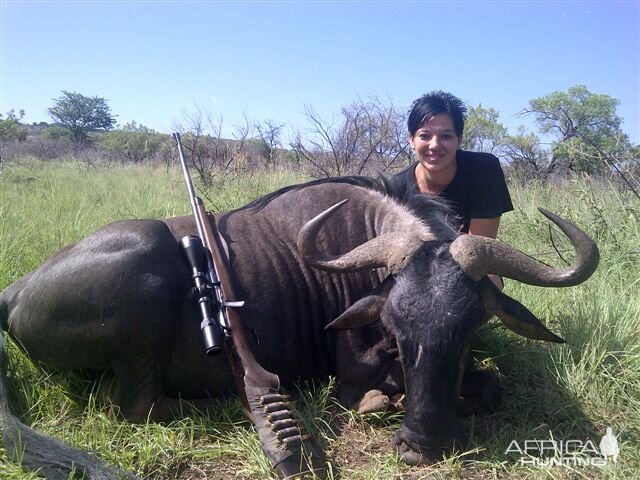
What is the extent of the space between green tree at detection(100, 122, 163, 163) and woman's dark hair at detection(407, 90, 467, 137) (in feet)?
56.2

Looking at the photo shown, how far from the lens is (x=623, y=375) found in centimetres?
313

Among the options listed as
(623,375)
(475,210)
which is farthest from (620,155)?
(623,375)

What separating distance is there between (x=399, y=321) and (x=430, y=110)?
6.41 ft

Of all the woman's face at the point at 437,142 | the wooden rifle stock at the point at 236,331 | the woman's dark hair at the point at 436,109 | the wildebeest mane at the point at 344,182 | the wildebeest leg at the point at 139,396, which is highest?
the woman's dark hair at the point at 436,109

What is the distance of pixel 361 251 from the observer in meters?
2.90

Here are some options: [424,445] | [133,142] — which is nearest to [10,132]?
[133,142]

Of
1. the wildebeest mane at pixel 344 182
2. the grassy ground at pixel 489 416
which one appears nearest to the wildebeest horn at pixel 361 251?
the wildebeest mane at pixel 344 182

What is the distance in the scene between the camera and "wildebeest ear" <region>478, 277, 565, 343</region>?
2684 mm

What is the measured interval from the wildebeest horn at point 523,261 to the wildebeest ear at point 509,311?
0.09m

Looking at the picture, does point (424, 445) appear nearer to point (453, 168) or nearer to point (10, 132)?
point (453, 168)

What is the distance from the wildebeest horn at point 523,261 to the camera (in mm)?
2576

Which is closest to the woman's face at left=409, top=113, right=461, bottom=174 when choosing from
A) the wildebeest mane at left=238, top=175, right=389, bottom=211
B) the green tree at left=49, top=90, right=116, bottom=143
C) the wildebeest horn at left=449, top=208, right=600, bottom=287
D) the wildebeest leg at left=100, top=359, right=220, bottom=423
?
the wildebeest mane at left=238, top=175, right=389, bottom=211

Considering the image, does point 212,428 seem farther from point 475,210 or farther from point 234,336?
point 475,210

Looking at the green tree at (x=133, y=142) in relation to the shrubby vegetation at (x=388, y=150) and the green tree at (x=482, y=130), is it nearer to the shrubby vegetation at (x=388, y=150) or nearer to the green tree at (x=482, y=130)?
the shrubby vegetation at (x=388, y=150)
